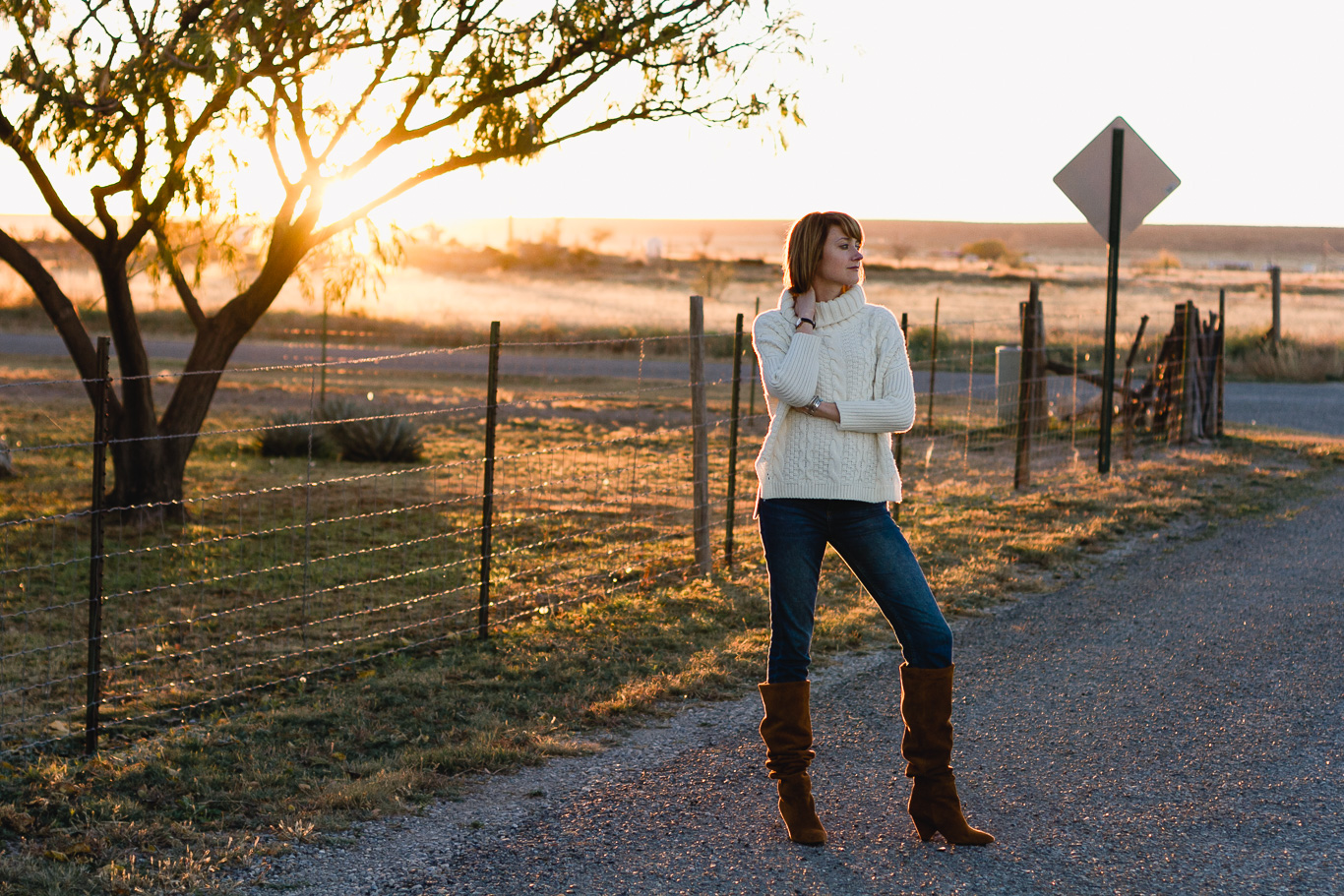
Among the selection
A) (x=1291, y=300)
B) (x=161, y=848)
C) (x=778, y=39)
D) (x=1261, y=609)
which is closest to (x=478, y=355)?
(x=778, y=39)

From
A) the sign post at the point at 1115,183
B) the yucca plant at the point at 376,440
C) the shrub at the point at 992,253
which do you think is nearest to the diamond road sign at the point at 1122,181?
the sign post at the point at 1115,183

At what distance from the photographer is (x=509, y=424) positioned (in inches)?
656

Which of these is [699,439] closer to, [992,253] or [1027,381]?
[1027,381]

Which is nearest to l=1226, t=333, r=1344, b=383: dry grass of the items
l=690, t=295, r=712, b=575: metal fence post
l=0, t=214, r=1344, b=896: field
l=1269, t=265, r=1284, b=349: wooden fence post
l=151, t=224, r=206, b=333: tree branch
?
l=1269, t=265, r=1284, b=349: wooden fence post

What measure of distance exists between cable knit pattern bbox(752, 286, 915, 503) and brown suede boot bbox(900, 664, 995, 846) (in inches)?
22.6

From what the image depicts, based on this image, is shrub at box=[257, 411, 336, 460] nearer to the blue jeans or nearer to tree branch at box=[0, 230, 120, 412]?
tree branch at box=[0, 230, 120, 412]

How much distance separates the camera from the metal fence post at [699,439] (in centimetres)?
768

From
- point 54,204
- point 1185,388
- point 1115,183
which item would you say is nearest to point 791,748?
point 54,204

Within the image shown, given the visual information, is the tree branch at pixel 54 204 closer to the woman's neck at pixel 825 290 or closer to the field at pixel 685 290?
the field at pixel 685 290

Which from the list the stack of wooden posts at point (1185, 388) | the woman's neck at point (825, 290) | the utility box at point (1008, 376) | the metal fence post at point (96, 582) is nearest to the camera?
the woman's neck at point (825, 290)

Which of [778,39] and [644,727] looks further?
[778,39]

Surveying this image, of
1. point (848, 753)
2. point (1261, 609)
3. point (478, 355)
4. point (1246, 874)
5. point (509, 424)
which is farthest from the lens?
point (478, 355)

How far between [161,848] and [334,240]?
7924 millimetres

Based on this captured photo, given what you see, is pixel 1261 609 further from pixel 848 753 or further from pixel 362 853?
pixel 362 853
